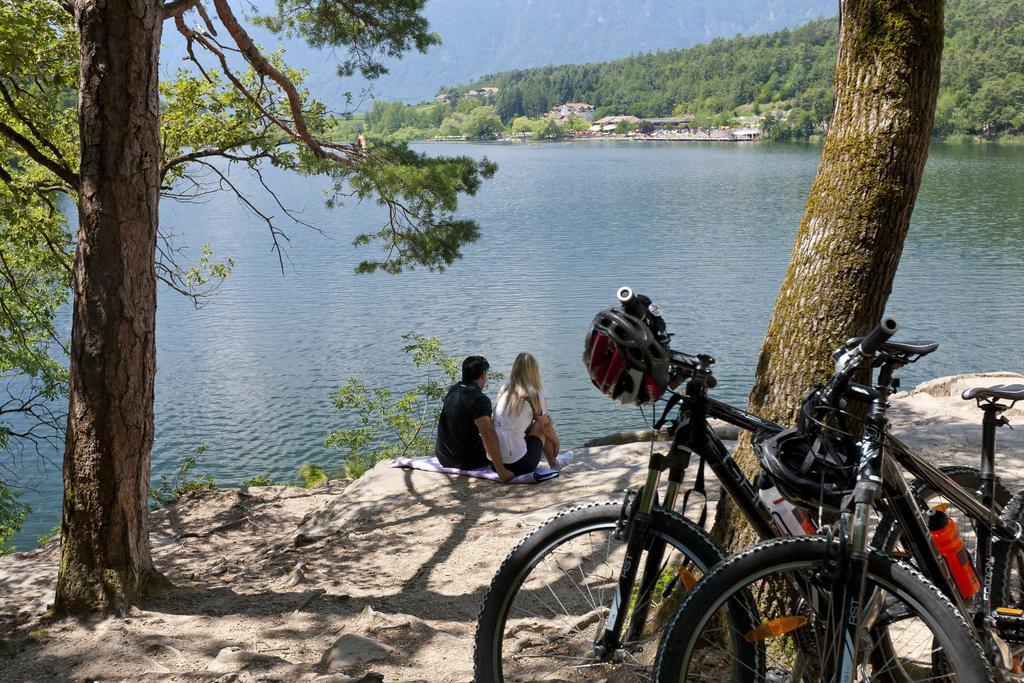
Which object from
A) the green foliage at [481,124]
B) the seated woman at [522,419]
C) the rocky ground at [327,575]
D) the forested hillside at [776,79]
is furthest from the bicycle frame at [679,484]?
the green foliage at [481,124]

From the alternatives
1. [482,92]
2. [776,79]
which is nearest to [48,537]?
[776,79]

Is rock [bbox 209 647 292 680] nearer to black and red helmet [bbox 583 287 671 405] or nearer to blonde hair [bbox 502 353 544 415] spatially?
black and red helmet [bbox 583 287 671 405]

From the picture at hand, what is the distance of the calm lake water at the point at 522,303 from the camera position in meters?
16.2

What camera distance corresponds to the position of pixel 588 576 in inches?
111

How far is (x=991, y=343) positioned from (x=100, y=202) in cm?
1841

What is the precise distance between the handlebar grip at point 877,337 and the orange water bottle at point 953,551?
0.55 m

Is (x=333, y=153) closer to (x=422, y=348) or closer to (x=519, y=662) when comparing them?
(x=422, y=348)

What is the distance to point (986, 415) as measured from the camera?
8.76ft

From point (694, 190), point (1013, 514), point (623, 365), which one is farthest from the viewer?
point (694, 190)

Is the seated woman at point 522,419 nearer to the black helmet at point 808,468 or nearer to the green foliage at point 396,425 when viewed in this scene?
the black helmet at point 808,468

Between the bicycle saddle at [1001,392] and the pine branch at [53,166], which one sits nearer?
the bicycle saddle at [1001,392]

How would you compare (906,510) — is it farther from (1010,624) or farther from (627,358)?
(627,358)

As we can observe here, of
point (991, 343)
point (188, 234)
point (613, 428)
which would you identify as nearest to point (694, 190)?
point (188, 234)

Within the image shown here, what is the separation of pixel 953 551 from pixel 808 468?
0.54 metres
